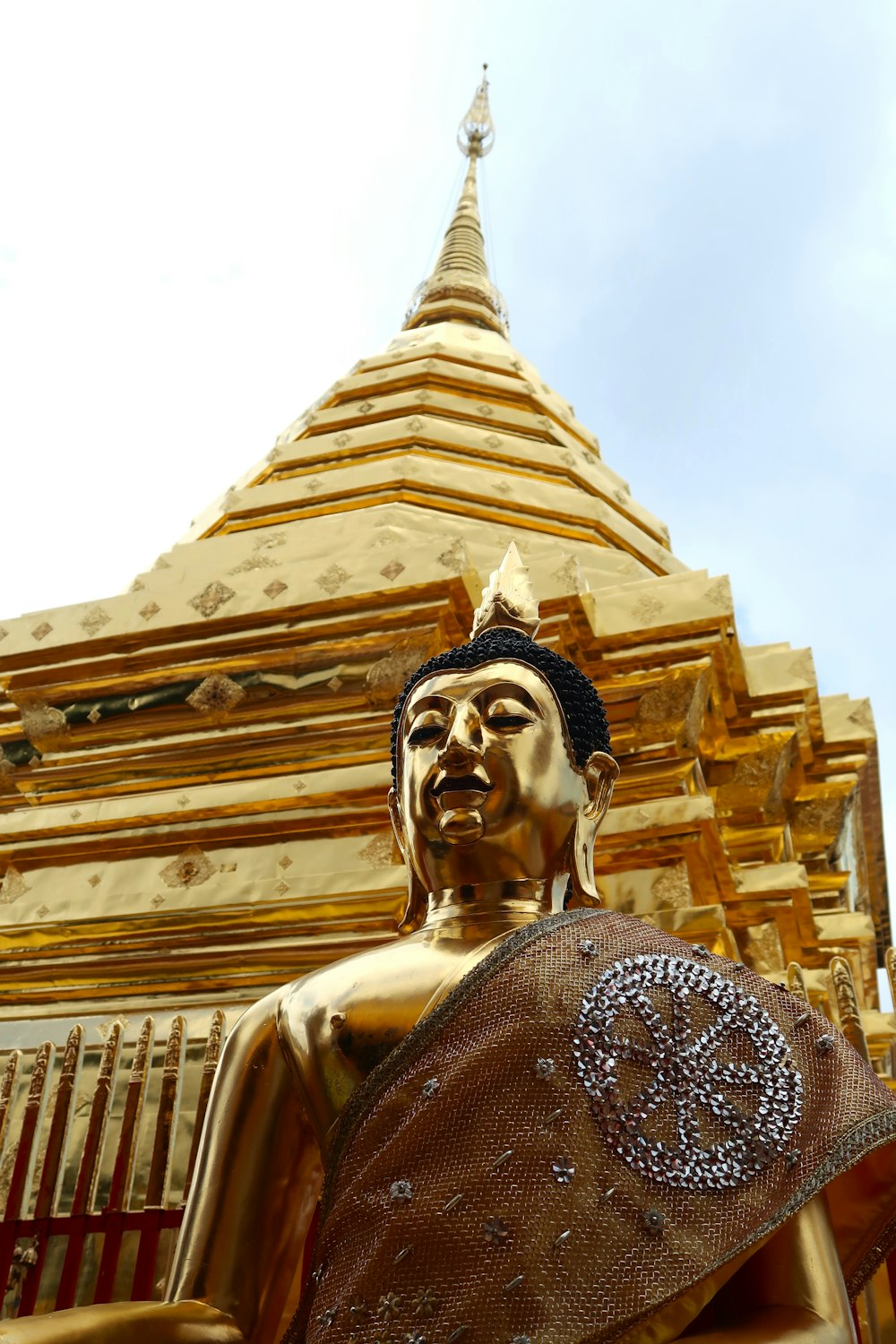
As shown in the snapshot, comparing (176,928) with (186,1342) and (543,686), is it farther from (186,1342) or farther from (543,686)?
(186,1342)

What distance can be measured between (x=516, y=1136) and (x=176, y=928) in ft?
9.42

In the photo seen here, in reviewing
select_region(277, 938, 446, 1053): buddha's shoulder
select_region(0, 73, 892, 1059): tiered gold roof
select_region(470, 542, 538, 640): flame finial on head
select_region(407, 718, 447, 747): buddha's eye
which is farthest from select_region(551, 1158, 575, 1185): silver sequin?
select_region(0, 73, 892, 1059): tiered gold roof

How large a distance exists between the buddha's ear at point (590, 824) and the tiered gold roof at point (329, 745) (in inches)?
49.8

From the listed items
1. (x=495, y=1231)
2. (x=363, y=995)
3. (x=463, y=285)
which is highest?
(x=463, y=285)

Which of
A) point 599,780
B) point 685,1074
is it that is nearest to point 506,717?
point 599,780

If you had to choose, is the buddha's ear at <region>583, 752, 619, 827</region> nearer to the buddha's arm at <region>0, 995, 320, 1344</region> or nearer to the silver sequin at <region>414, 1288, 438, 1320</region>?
the buddha's arm at <region>0, 995, 320, 1344</region>

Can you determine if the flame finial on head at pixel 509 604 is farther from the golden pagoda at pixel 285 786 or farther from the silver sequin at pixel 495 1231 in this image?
the silver sequin at pixel 495 1231

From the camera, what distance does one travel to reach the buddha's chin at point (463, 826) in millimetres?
2500

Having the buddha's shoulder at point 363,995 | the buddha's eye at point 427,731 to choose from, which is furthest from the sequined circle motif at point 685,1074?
the buddha's eye at point 427,731

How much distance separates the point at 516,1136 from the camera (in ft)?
6.34

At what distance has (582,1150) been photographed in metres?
1.91

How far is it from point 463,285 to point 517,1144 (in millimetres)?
10465

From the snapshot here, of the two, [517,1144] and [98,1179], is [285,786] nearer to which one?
[98,1179]

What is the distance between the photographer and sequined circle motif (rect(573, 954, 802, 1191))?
193 centimetres
